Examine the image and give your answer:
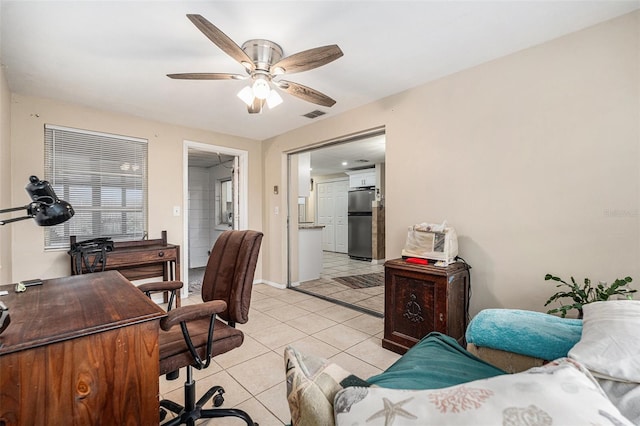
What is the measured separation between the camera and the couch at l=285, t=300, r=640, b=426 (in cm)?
40

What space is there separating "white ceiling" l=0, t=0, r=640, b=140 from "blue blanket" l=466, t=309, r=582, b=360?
1.72 meters

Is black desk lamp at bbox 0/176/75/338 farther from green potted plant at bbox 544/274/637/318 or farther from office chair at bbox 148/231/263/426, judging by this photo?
green potted plant at bbox 544/274/637/318

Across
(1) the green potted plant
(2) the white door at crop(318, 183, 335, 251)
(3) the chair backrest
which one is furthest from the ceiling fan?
→ (2) the white door at crop(318, 183, 335, 251)

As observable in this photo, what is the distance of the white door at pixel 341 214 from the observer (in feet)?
25.8

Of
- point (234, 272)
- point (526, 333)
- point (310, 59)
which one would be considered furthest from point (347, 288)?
point (310, 59)

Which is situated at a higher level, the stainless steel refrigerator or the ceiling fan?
the ceiling fan

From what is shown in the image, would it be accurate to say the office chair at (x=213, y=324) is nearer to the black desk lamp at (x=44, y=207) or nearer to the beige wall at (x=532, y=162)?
the black desk lamp at (x=44, y=207)

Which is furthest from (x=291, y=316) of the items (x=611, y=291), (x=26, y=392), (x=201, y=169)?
(x=201, y=169)

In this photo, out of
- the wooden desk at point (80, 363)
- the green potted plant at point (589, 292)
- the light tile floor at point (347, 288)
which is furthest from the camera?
the light tile floor at point (347, 288)

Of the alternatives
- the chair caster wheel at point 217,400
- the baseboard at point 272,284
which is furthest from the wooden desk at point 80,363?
the baseboard at point 272,284

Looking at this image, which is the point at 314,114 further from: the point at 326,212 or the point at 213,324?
the point at 326,212

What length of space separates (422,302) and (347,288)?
224cm

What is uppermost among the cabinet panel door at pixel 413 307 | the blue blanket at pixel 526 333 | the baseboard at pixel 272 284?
the blue blanket at pixel 526 333

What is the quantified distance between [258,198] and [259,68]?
2836 millimetres
